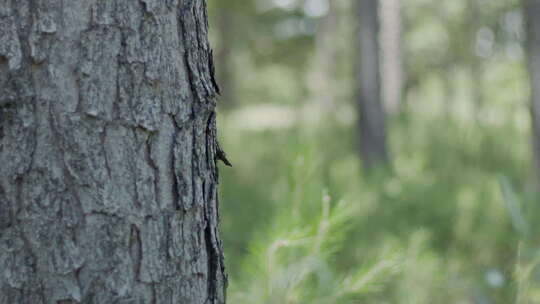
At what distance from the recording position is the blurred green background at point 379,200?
133 cm

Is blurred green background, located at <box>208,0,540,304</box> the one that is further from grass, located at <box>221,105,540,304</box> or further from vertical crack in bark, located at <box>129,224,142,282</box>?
vertical crack in bark, located at <box>129,224,142,282</box>

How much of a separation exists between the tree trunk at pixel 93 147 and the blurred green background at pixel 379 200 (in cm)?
35

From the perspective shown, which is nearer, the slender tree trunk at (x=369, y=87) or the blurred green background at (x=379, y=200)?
the blurred green background at (x=379, y=200)

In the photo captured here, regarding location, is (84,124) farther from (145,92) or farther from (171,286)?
(171,286)

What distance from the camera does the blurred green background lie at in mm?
1330

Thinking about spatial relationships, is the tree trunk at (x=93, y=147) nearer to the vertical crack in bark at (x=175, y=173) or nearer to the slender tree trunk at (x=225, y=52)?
the vertical crack in bark at (x=175, y=173)

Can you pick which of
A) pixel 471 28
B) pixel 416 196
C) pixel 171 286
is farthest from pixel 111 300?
pixel 471 28

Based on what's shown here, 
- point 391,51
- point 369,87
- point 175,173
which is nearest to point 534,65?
point 369,87

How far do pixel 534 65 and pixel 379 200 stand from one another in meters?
1.57

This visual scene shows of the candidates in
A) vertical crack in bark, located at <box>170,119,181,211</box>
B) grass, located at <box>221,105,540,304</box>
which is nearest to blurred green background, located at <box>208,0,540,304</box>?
grass, located at <box>221,105,540,304</box>

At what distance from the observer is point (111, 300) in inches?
37.2

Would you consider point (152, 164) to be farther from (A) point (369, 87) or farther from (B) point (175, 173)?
(A) point (369, 87)

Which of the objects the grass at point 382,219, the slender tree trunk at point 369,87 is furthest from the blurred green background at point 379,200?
the slender tree trunk at point 369,87

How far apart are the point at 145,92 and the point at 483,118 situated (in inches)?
290
